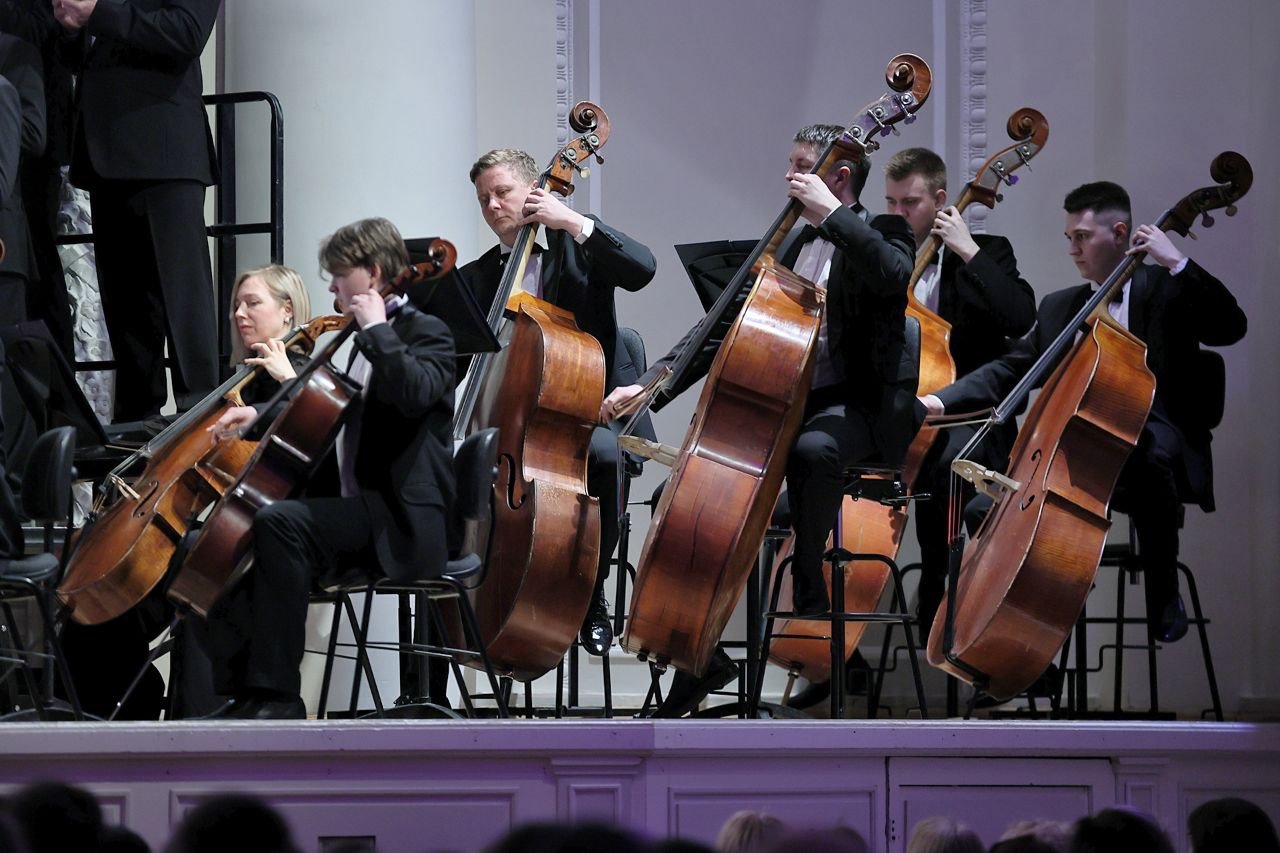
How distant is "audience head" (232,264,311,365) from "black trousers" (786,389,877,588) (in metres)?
1.24

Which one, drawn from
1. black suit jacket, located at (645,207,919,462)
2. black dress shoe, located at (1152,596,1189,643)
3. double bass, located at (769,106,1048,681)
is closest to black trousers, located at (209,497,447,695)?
black suit jacket, located at (645,207,919,462)

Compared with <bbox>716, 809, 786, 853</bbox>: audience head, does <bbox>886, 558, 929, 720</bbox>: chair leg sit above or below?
below

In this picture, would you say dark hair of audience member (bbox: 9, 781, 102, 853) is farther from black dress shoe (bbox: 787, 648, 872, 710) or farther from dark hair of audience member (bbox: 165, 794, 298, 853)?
black dress shoe (bbox: 787, 648, 872, 710)

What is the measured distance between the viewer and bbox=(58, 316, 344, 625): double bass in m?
3.74

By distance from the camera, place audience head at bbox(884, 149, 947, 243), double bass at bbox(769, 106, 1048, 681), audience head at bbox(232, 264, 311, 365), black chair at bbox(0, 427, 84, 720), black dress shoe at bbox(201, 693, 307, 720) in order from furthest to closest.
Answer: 1. audience head at bbox(884, 149, 947, 243)
2. double bass at bbox(769, 106, 1048, 681)
3. audience head at bbox(232, 264, 311, 365)
4. black chair at bbox(0, 427, 84, 720)
5. black dress shoe at bbox(201, 693, 307, 720)

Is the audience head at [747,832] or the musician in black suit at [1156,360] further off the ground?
the musician in black suit at [1156,360]

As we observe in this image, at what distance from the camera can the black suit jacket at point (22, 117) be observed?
4316mm

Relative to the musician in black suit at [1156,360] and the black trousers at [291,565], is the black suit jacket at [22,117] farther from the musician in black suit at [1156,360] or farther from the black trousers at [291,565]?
the musician in black suit at [1156,360]

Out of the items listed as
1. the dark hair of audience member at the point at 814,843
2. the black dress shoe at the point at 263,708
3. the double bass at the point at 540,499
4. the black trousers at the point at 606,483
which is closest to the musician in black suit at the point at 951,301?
the black trousers at the point at 606,483

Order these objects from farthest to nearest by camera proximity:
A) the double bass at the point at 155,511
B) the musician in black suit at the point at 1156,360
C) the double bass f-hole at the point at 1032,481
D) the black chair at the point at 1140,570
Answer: the black chair at the point at 1140,570, the musician in black suit at the point at 1156,360, the double bass at the point at 155,511, the double bass f-hole at the point at 1032,481

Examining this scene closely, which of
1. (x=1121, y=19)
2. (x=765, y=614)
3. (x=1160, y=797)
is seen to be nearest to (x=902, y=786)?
(x=1160, y=797)

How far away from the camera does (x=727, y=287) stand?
3.90 m

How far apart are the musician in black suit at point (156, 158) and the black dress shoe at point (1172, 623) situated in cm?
244

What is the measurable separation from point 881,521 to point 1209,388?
90cm
